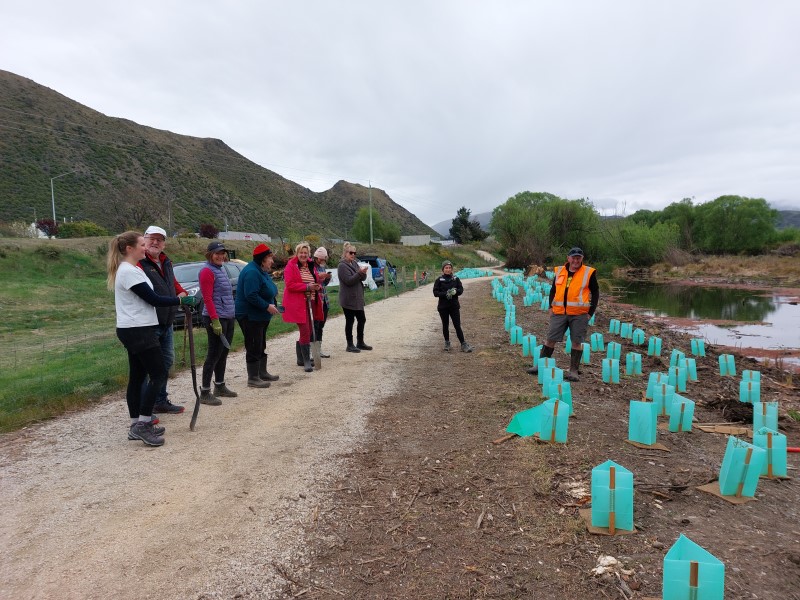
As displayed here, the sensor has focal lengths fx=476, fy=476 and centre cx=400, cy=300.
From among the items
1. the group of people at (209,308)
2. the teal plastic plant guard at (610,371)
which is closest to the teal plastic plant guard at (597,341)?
the teal plastic plant guard at (610,371)

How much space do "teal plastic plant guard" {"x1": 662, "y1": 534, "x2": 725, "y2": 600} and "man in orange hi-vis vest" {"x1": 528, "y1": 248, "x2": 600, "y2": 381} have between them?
465 cm

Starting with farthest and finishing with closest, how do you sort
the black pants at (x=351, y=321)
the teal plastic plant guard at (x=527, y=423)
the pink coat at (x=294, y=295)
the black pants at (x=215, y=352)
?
the black pants at (x=351, y=321)
the pink coat at (x=294, y=295)
the black pants at (x=215, y=352)
the teal plastic plant guard at (x=527, y=423)

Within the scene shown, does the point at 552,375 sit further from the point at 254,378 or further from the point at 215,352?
the point at 215,352

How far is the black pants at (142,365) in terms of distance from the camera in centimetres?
410

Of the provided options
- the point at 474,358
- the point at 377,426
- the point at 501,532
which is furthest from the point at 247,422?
the point at 474,358

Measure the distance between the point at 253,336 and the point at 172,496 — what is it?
9.58 ft

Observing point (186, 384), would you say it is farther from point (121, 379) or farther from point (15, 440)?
point (15, 440)

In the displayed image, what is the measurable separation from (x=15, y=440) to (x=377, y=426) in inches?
132

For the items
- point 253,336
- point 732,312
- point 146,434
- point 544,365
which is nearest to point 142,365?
point 146,434

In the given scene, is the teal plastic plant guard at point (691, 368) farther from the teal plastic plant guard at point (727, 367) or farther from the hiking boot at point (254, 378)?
the hiking boot at point (254, 378)

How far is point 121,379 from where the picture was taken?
6.33 meters

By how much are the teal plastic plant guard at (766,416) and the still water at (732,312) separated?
10.5 metres

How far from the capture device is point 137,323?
4094 mm

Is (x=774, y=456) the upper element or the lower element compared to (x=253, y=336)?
lower
